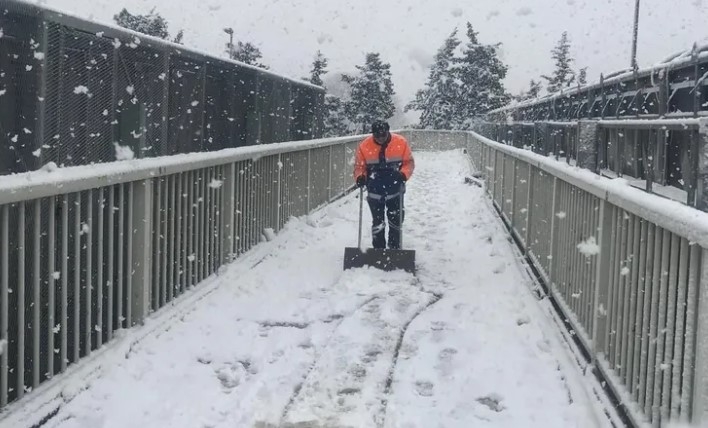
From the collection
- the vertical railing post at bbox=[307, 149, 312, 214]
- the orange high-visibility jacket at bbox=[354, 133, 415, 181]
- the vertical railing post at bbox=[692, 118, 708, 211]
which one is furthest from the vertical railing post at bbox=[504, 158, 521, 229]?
the vertical railing post at bbox=[692, 118, 708, 211]

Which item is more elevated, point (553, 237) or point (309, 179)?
point (309, 179)

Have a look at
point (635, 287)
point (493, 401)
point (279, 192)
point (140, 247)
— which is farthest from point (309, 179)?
Result: point (635, 287)

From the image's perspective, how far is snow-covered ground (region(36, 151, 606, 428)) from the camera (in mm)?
4469

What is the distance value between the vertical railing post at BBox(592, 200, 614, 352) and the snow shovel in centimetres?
373

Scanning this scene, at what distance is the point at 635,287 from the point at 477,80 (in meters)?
72.7

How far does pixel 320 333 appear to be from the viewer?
6.15 m

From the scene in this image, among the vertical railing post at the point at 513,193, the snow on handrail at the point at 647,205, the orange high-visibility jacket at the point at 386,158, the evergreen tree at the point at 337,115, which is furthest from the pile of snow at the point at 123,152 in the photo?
the evergreen tree at the point at 337,115

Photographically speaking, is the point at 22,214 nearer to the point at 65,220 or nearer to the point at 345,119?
the point at 65,220

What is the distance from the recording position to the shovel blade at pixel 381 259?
8617 mm

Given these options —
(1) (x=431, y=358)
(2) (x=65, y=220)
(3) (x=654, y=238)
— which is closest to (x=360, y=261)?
(1) (x=431, y=358)

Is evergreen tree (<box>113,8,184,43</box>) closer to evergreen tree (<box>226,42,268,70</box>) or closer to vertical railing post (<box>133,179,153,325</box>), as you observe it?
evergreen tree (<box>226,42,268,70</box>)

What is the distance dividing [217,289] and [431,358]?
106 inches

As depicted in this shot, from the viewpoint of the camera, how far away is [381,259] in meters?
8.66

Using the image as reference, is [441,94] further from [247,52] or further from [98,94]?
[98,94]
